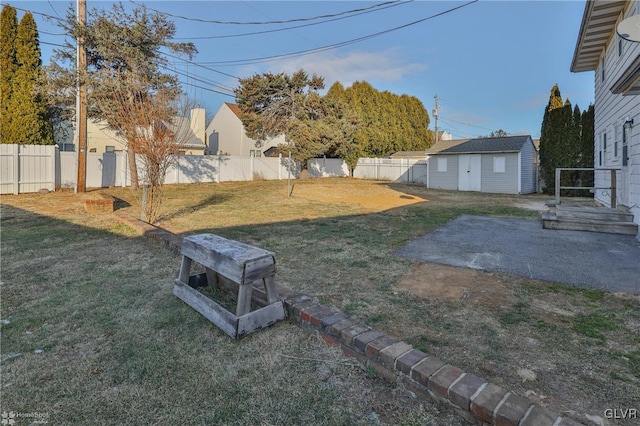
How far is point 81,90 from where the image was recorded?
11.7 m

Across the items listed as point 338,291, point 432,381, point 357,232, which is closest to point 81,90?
point 357,232

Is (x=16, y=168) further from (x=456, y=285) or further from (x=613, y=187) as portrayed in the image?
(x=613, y=187)

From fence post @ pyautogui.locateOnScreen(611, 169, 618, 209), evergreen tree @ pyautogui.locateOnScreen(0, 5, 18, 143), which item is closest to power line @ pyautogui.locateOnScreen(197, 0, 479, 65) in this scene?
fence post @ pyautogui.locateOnScreen(611, 169, 618, 209)

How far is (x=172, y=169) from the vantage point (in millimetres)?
16250

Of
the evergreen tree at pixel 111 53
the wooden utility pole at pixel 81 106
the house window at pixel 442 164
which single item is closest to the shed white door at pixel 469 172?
the house window at pixel 442 164

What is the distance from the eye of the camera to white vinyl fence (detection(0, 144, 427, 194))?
11.5m

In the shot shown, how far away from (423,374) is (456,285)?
6.67ft

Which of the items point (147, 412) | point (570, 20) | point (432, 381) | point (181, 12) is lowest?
point (147, 412)

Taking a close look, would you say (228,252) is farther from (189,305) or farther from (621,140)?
(621,140)

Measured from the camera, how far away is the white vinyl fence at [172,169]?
37.9ft

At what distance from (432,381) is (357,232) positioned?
15.5 feet

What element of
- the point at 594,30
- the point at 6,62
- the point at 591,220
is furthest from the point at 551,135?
the point at 6,62

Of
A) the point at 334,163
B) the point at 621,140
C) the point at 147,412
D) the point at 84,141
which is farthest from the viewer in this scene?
the point at 334,163

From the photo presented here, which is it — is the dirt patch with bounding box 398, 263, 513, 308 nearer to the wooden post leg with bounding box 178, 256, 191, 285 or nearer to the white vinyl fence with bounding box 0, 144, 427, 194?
the wooden post leg with bounding box 178, 256, 191, 285
